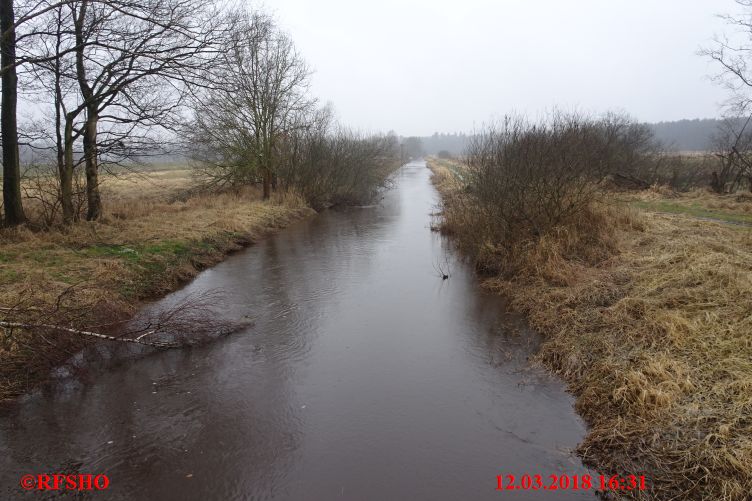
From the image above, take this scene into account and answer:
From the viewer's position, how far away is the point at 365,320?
27.1 feet

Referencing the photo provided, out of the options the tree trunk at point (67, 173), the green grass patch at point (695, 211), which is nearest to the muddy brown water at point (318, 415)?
the tree trunk at point (67, 173)

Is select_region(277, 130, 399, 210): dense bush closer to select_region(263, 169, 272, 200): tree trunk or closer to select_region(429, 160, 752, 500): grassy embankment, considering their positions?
select_region(263, 169, 272, 200): tree trunk

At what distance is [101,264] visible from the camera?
9.19 meters

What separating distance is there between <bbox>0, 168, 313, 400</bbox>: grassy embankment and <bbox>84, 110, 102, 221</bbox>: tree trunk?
54 centimetres

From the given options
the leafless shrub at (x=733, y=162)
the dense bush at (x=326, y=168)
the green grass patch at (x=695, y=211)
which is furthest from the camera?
the dense bush at (x=326, y=168)

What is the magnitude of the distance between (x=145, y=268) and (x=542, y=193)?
9.21 m

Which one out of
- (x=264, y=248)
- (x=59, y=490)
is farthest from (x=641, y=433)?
(x=264, y=248)
